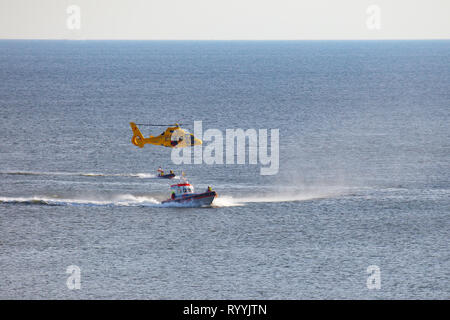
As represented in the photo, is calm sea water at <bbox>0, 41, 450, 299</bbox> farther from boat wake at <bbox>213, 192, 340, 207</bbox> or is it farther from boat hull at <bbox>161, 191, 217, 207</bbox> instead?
boat hull at <bbox>161, 191, 217, 207</bbox>

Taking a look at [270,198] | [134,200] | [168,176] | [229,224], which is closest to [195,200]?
[229,224]

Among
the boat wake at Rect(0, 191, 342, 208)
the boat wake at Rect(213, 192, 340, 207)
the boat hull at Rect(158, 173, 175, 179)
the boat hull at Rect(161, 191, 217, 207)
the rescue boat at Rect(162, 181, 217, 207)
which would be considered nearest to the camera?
the rescue boat at Rect(162, 181, 217, 207)

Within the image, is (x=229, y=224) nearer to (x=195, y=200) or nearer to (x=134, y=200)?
(x=195, y=200)

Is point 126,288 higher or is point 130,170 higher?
point 130,170

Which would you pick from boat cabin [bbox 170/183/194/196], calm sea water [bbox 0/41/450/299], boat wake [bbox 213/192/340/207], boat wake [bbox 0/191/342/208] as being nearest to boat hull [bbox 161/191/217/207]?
boat wake [bbox 0/191/342/208]

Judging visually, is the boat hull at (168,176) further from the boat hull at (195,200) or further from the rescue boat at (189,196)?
the boat hull at (195,200)

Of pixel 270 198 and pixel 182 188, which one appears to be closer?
pixel 182 188

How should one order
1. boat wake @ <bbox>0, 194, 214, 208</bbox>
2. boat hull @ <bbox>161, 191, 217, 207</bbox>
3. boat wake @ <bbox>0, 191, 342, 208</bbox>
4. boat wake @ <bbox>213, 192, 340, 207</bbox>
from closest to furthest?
1. boat hull @ <bbox>161, 191, 217, 207</bbox>
2. boat wake @ <bbox>0, 194, 214, 208</bbox>
3. boat wake @ <bbox>0, 191, 342, 208</bbox>
4. boat wake @ <bbox>213, 192, 340, 207</bbox>

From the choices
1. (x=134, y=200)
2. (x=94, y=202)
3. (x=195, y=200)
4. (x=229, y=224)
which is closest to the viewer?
(x=229, y=224)

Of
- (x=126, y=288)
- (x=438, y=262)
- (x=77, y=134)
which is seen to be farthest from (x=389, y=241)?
(x=77, y=134)

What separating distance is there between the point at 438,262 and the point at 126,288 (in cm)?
3627

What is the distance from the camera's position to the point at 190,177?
12481cm

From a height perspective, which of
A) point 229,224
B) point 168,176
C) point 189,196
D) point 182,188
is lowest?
point 229,224

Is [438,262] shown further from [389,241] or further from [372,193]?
[372,193]
